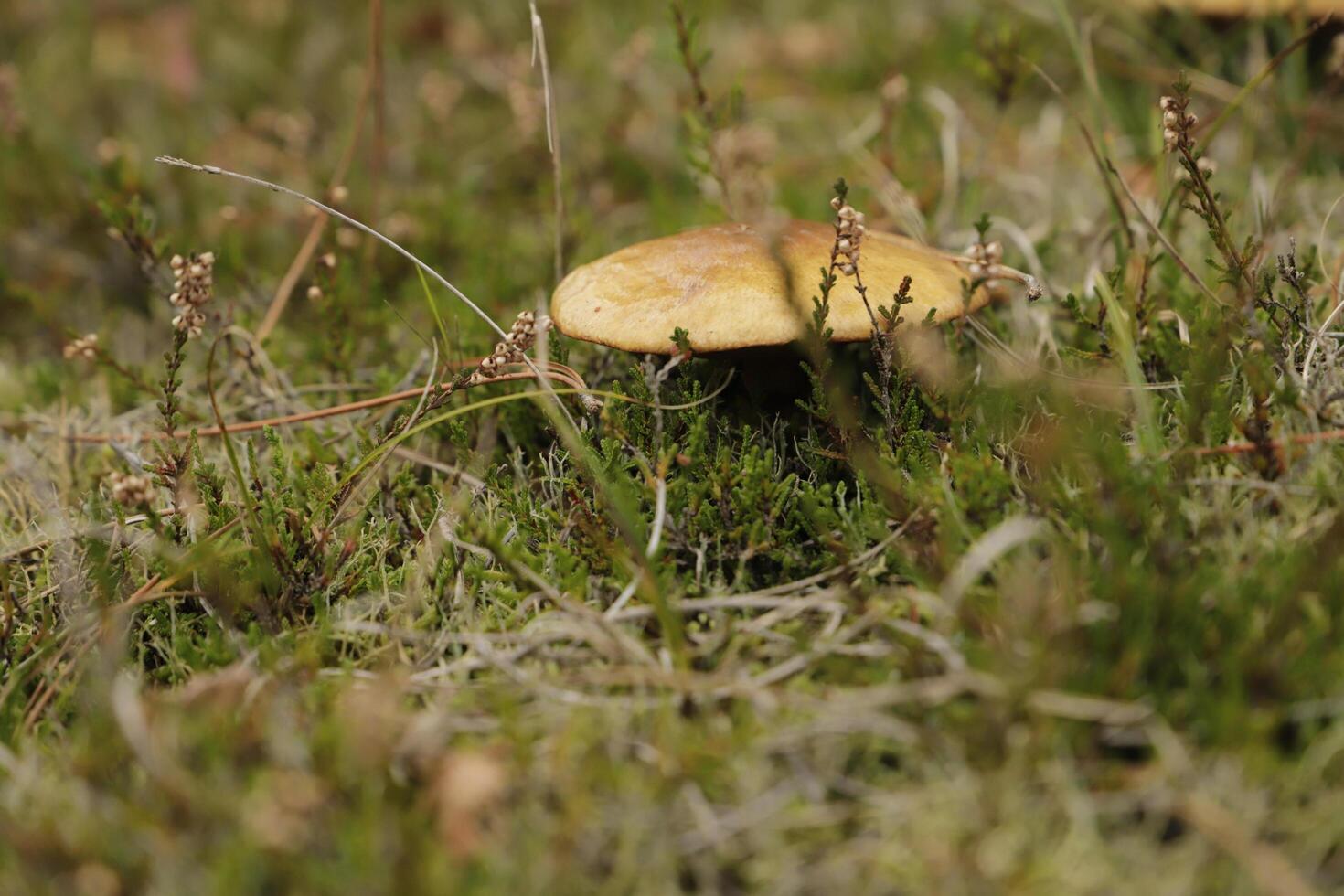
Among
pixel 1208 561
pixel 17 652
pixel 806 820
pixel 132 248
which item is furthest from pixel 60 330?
pixel 1208 561

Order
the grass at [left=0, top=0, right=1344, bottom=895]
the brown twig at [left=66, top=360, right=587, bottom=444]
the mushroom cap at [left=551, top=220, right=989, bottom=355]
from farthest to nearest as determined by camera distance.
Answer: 1. the brown twig at [left=66, top=360, right=587, bottom=444]
2. the mushroom cap at [left=551, top=220, right=989, bottom=355]
3. the grass at [left=0, top=0, right=1344, bottom=895]

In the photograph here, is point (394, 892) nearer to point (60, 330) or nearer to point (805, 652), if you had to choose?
point (805, 652)

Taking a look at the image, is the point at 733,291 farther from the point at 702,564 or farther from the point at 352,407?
the point at 352,407

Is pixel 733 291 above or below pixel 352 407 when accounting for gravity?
above

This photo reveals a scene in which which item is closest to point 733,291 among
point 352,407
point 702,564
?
point 702,564

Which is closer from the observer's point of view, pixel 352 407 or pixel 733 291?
pixel 733 291
